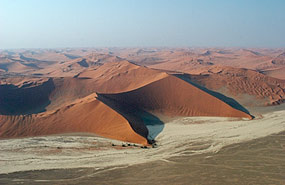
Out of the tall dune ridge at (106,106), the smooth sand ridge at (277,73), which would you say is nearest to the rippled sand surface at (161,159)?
the tall dune ridge at (106,106)

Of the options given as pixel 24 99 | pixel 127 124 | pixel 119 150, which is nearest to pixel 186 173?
pixel 119 150

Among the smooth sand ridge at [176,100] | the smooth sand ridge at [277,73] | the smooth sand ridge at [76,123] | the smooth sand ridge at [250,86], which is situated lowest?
the smooth sand ridge at [76,123]

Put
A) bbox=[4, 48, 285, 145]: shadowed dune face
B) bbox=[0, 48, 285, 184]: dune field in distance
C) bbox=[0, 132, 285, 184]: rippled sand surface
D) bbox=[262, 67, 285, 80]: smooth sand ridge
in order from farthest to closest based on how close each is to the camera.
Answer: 1. bbox=[262, 67, 285, 80]: smooth sand ridge
2. bbox=[4, 48, 285, 145]: shadowed dune face
3. bbox=[0, 48, 285, 184]: dune field in distance
4. bbox=[0, 132, 285, 184]: rippled sand surface

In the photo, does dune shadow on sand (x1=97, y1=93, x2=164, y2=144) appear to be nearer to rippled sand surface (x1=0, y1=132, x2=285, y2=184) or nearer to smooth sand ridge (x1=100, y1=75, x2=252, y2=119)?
smooth sand ridge (x1=100, y1=75, x2=252, y2=119)

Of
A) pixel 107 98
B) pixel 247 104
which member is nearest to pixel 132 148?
pixel 107 98

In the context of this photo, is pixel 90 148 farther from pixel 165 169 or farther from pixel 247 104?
pixel 247 104

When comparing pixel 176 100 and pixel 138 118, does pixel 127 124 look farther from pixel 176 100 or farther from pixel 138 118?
pixel 176 100

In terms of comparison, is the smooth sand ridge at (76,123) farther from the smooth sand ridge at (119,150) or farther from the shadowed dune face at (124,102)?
the smooth sand ridge at (119,150)

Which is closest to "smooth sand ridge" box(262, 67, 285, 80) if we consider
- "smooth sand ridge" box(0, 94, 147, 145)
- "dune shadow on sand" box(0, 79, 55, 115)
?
"smooth sand ridge" box(0, 94, 147, 145)
